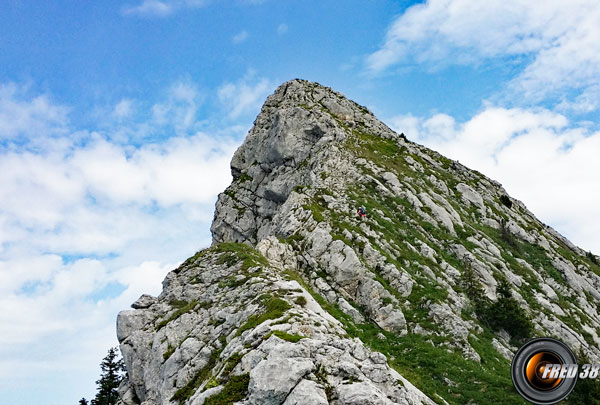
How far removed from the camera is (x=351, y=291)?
38125 millimetres

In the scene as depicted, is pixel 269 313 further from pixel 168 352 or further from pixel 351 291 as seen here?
pixel 351 291

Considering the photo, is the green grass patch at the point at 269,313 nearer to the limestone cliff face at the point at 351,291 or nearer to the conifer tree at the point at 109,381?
the limestone cliff face at the point at 351,291

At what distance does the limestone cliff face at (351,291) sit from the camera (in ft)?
54.4

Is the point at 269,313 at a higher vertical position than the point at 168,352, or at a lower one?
lower

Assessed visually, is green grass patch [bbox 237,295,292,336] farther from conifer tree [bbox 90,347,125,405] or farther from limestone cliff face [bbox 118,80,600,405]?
conifer tree [bbox 90,347,125,405]
